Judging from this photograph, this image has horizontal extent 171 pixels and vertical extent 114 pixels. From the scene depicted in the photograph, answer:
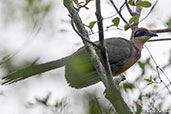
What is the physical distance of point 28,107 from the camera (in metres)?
3.41

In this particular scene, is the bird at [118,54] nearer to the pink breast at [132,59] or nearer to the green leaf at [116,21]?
the pink breast at [132,59]

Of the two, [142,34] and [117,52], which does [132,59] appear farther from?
[142,34]

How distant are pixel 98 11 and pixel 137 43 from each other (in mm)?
3064

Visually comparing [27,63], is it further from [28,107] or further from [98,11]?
[28,107]

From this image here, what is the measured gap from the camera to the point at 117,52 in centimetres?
553

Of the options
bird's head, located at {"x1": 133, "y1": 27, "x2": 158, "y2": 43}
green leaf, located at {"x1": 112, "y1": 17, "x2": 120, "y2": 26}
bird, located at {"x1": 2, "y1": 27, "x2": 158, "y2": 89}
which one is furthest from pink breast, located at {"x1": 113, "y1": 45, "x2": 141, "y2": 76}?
green leaf, located at {"x1": 112, "y1": 17, "x2": 120, "y2": 26}

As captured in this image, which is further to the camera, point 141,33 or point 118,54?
point 141,33

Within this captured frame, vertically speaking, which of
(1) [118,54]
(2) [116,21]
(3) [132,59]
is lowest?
(3) [132,59]

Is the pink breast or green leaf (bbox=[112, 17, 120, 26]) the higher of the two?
green leaf (bbox=[112, 17, 120, 26])

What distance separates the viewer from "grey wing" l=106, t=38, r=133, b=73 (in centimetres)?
540

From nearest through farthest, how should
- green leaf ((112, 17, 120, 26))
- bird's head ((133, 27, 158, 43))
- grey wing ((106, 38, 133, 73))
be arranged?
green leaf ((112, 17, 120, 26)) < grey wing ((106, 38, 133, 73)) < bird's head ((133, 27, 158, 43))

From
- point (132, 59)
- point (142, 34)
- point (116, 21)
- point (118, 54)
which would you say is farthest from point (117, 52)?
point (116, 21)

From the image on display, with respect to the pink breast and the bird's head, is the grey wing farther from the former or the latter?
the bird's head

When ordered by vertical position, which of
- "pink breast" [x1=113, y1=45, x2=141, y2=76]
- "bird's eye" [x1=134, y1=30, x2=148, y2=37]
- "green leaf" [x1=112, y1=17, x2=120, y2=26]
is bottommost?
"pink breast" [x1=113, y1=45, x2=141, y2=76]
